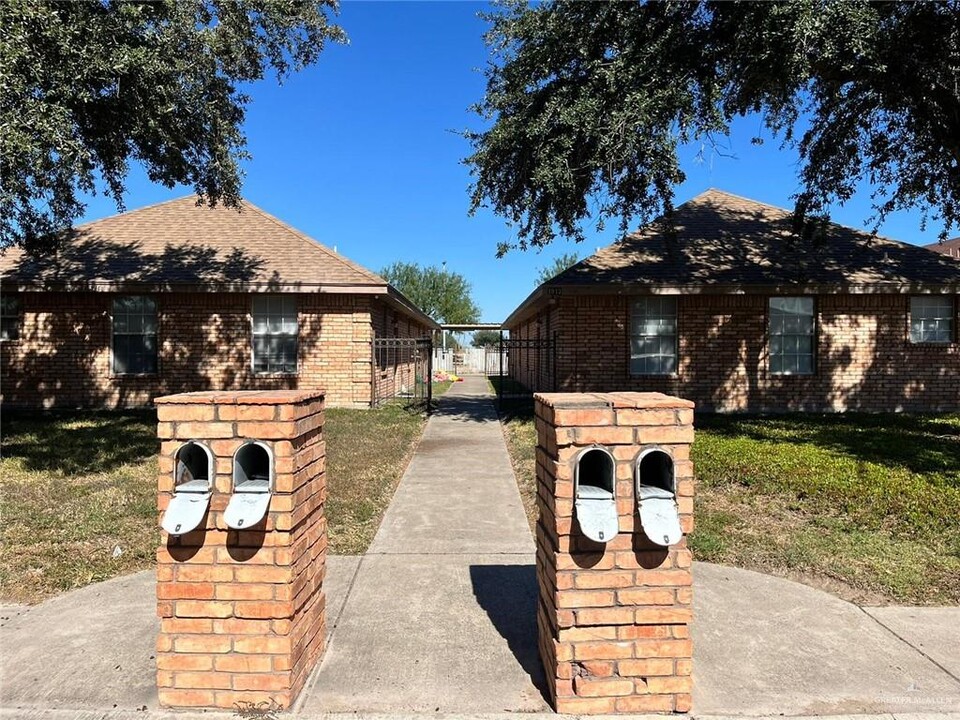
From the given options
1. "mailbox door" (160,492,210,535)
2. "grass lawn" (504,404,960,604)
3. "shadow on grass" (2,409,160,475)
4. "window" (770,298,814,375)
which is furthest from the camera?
"window" (770,298,814,375)

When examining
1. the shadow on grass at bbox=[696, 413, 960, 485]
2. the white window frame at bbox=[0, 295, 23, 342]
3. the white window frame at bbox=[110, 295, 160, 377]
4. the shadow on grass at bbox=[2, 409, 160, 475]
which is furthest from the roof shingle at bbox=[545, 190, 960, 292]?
the white window frame at bbox=[0, 295, 23, 342]

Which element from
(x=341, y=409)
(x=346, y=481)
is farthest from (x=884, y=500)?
(x=341, y=409)

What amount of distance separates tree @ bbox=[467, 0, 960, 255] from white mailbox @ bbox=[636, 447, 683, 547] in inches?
272

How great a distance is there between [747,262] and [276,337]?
10.6m

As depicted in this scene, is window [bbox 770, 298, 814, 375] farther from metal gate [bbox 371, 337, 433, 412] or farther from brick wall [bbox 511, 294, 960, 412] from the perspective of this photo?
metal gate [bbox 371, 337, 433, 412]

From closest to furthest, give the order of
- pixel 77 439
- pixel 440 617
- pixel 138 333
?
pixel 440 617
pixel 77 439
pixel 138 333

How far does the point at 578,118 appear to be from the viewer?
880 centimetres

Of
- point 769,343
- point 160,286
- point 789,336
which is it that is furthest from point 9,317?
point 789,336

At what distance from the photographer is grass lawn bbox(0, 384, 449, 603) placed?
4.26 m

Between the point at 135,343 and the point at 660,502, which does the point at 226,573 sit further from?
the point at 135,343

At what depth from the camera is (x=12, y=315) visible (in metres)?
12.9

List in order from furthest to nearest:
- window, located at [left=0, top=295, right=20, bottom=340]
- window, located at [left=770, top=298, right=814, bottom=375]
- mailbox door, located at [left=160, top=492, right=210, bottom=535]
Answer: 1. window, located at [left=0, top=295, right=20, bottom=340]
2. window, located at [left=770, top=298, right=814, bottom=375]
3. mailbox door, located at [left=160, top=492, right=210, bottom=535]

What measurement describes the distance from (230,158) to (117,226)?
6.98 m

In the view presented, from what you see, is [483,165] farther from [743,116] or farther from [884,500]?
[884,500]
